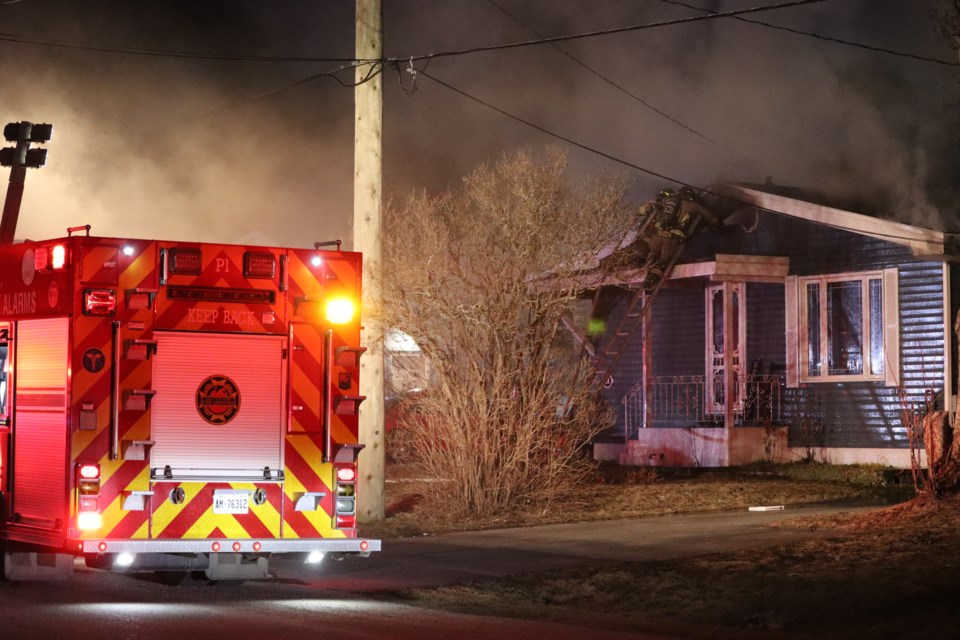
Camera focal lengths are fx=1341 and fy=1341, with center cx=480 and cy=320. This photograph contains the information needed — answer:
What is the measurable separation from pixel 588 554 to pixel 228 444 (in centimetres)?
437

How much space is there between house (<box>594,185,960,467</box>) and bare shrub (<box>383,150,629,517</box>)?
4.59m

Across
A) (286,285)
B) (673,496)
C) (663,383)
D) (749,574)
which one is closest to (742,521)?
(673,496)

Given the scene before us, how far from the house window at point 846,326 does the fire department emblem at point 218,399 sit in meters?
15.8

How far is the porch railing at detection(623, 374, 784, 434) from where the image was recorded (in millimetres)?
25406

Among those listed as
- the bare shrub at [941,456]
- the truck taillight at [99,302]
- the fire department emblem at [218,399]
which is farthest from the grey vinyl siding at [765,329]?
the truck taillight at [99,302]

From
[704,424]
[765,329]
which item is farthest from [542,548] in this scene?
[765,329]

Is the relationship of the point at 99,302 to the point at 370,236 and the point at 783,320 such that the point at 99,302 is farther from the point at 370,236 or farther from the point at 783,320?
the point at 783,320

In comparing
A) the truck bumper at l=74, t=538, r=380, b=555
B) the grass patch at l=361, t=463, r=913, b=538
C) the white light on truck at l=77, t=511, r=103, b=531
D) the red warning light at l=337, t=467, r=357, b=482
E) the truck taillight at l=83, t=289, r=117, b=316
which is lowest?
the grass patch at l=361, t=463, r=913, b=538

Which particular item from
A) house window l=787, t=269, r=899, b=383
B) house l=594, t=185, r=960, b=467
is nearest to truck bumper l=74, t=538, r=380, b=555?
house l=594, t=185, r=960, b=467

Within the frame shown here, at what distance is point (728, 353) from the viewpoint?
Result: 24719 mm

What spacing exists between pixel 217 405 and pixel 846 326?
55.0 ft

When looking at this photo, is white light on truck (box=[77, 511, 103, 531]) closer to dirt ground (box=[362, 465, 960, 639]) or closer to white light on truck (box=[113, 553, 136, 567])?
white light on truck (box=[113, 553, 136, 567])

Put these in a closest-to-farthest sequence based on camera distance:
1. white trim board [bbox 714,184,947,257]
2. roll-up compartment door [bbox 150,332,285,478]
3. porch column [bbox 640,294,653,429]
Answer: roll-up compartment door [bbox 150,332,285,478]
white trim board [bbox 714,184,947,257]
porch column [bbox 640,294,653,429]

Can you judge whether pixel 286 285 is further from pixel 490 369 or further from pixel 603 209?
pixel 603 209
